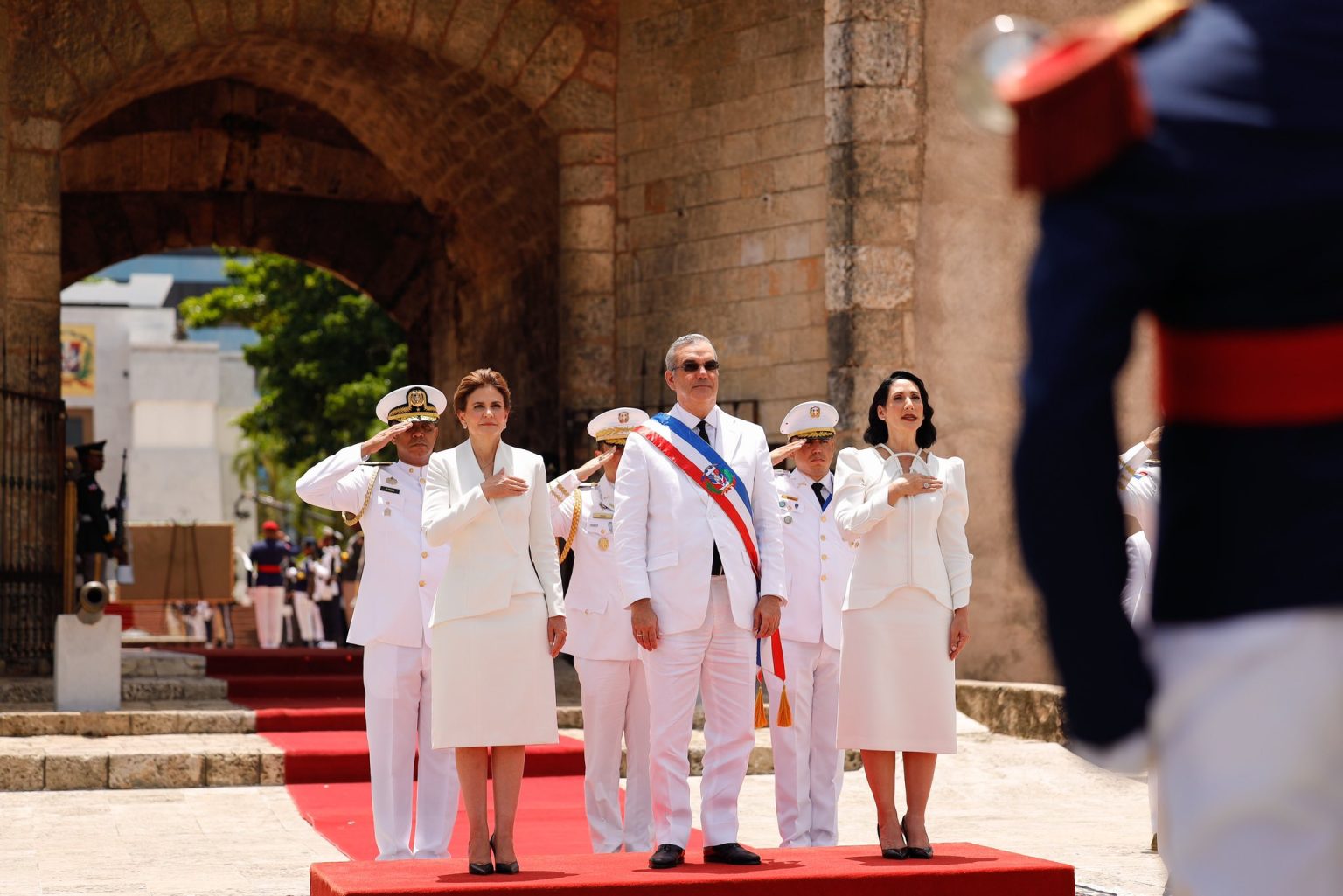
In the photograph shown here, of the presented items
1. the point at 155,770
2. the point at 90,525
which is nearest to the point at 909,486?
the point at 155,770

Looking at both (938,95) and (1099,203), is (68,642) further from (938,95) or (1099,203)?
(1099,203)

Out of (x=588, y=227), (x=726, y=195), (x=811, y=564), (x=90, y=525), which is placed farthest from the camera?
(x=588, y=227)

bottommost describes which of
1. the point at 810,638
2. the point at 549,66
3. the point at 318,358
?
the point at 810,638

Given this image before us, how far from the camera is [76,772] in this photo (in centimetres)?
1067

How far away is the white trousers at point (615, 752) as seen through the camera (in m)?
8.03

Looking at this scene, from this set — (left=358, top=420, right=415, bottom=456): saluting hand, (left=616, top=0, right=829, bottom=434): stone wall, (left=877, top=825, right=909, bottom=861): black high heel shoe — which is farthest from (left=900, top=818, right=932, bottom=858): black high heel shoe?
(left=616, top=0, right=829, bottom=434): stone wall

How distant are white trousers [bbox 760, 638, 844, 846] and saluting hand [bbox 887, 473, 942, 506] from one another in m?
1.10

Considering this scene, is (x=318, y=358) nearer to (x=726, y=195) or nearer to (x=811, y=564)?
(x=726, y=195)

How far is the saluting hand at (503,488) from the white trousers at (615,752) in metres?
1.48

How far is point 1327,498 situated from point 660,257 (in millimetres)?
13514

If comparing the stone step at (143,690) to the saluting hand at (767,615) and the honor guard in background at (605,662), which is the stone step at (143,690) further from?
the saluting hand at (767,615)

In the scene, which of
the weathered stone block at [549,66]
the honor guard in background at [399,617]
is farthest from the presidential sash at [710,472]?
the weathered stone block at [549,66]

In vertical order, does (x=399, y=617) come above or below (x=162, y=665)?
above

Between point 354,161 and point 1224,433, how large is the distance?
62.7ft
